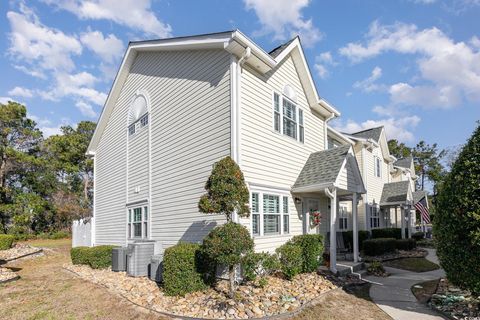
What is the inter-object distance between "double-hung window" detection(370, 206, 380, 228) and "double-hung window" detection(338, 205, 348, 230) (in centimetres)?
433

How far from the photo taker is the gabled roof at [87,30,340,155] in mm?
9398

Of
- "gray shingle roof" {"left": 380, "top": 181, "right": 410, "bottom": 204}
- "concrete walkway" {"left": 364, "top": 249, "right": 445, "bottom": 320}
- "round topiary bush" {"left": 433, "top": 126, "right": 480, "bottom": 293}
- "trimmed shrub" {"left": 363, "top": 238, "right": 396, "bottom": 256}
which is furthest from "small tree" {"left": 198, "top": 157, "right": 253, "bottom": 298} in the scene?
"gray shingle roof" {"left": 380, "top": 181, "right": 410, "bottom": 204}

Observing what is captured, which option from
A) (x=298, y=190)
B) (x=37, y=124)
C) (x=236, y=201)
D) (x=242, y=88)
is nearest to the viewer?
(x=236, y=201)

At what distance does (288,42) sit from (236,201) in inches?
287

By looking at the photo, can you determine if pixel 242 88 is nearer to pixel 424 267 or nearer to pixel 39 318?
pixel 39 318

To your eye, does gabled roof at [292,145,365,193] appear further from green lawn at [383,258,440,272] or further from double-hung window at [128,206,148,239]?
double-hung window at [128,206,148,239]

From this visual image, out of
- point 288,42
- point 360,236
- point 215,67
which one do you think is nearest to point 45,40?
point 215,67

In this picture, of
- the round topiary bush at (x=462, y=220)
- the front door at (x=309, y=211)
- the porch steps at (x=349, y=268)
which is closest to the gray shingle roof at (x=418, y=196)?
the front door at (x=309, y=211)

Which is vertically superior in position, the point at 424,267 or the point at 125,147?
the point at 125,147

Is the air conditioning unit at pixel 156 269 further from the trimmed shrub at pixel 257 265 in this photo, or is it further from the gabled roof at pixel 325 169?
the gabled roof at pixel 325 169

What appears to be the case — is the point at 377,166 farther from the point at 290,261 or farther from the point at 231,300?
the point at 231,300

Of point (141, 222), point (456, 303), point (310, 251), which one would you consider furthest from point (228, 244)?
point (141, 222)

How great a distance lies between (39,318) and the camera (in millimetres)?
7043

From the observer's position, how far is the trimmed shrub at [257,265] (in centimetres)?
800
